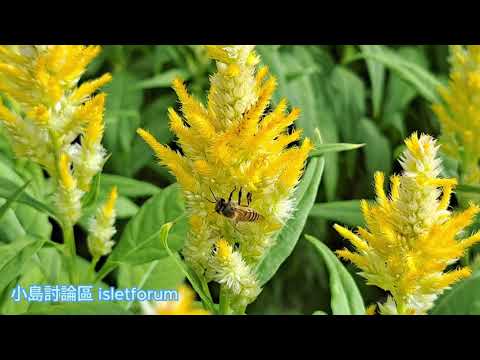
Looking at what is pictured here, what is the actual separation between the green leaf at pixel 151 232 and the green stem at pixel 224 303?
0.37 m

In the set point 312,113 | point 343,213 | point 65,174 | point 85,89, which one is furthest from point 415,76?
point 65,174

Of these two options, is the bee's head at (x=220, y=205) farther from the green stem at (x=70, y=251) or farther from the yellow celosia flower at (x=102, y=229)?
the green stem at (x=70, y=251)

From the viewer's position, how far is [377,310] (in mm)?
1900

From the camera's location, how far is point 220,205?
1.58 meters

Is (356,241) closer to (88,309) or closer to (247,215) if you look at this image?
(247,215)

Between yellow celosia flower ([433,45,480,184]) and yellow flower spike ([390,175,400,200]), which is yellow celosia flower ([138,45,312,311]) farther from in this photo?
yellow celosia flower ([433,45,480,184])

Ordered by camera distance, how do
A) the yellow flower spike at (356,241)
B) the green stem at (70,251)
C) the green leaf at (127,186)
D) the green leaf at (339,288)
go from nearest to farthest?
1. the yellow flower spike at (356,241)
2. the green leaf at (339,288)
3. the green stem at (70,251)
4. the green leaf at (127,186)

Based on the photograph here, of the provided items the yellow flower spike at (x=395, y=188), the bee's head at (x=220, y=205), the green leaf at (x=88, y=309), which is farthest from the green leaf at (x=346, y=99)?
the green leaf at (x=88, y=309)

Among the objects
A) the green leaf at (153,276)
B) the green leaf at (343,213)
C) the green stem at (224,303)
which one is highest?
the green stem at (224,303)

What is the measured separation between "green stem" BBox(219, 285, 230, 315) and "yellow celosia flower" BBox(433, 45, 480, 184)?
1.10m

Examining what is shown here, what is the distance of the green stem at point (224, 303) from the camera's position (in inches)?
65.0

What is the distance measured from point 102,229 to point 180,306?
32cm

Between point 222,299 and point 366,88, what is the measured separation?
2113 mm

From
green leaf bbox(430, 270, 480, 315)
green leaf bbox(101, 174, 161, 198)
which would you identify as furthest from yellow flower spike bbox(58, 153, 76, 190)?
green leaf bbox(430, 270, 480, 315)
